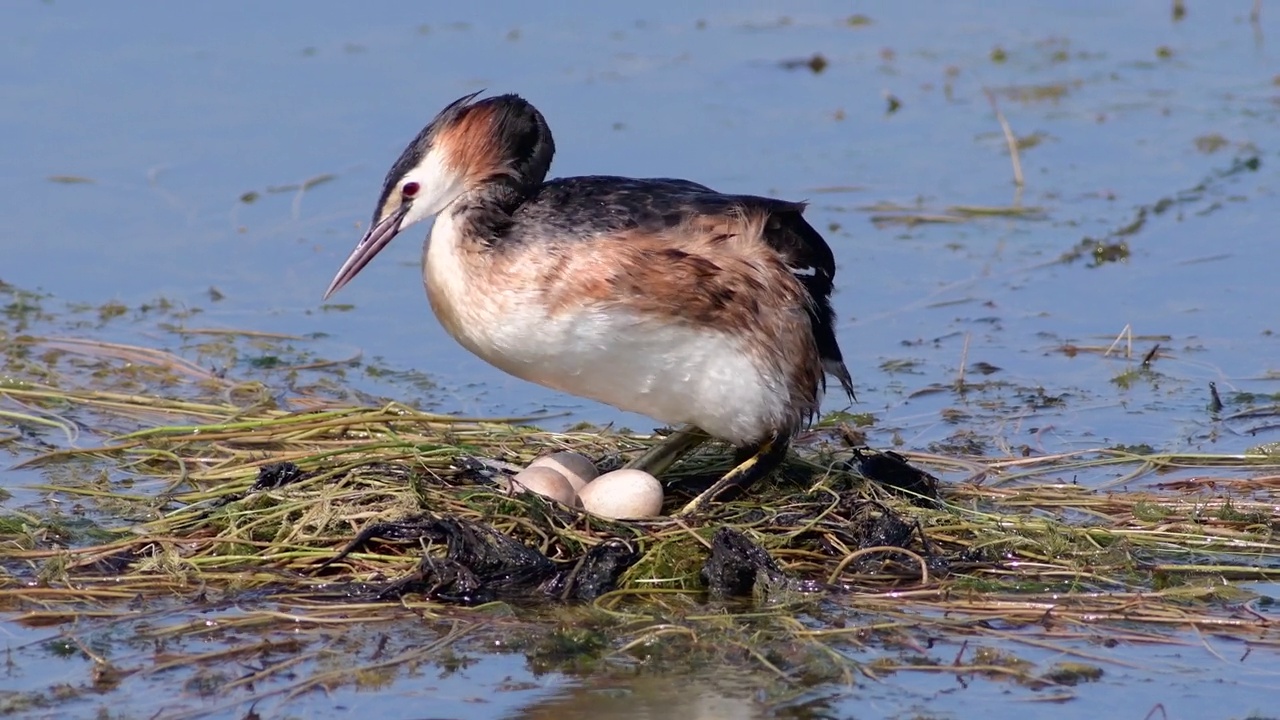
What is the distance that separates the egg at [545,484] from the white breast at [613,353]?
32 cm

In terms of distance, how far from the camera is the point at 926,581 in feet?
20.9

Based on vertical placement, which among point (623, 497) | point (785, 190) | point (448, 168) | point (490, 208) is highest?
point (448, 168)

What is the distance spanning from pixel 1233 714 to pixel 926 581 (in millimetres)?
1198

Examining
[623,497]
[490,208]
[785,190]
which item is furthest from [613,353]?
[785,190]

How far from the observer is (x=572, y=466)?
23.1ft

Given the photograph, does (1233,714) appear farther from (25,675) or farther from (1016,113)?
(1016,113)

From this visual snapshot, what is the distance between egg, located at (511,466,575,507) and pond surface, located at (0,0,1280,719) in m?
0.99

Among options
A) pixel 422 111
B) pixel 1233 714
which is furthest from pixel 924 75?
pixel 1233 714

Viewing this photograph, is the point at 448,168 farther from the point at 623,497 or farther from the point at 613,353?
the point at 623,497

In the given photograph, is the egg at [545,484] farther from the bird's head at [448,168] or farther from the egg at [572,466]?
the bird's head at [448,168]

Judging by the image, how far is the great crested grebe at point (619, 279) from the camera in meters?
6.59

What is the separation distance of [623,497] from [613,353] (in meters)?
0.50

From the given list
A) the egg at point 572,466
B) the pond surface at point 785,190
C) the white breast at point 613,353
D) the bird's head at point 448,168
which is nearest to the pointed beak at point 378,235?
the bird's head at point 448,168

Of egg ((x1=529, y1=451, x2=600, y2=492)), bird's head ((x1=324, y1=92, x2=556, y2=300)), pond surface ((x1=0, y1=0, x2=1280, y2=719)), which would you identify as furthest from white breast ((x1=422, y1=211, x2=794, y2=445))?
pond surface ((x1=0, y1=0, x2=1280, y2=719))
